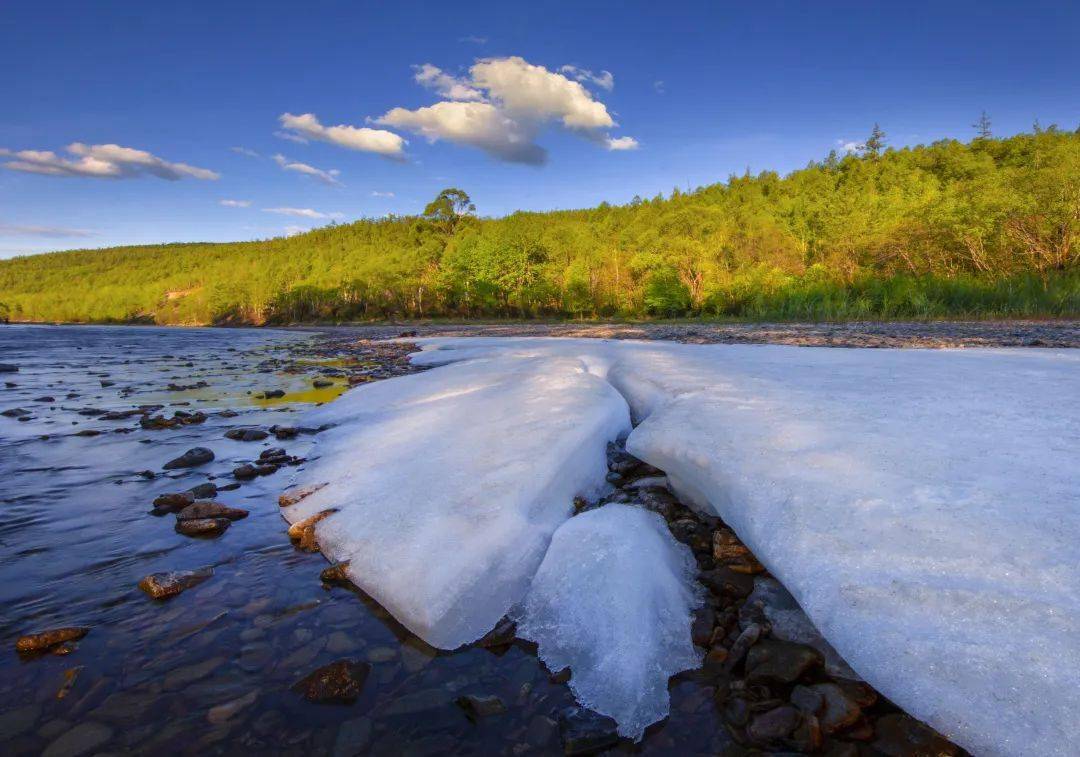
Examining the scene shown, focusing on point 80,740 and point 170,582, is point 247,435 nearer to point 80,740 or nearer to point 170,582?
point 170,582

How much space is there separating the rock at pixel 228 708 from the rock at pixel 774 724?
6.19ft

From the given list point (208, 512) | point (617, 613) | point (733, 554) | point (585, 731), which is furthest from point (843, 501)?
point (208, 512)

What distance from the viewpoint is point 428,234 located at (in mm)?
76375

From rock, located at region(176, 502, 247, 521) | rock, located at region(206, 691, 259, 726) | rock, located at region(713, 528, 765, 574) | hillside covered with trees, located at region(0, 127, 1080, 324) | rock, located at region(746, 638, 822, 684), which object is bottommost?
rock, located at region(206, 691, 259, 726)

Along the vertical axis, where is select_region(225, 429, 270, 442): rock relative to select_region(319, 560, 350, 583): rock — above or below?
above

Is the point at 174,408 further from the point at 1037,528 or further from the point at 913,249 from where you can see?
the point at 913,249

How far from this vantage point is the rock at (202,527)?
3.44m

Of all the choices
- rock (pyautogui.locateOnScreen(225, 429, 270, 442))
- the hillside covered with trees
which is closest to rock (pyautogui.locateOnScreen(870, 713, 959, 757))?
rock (pyautogui.locateOnScreen(225, 429, 270, 442))

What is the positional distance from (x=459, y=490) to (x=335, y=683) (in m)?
1.34

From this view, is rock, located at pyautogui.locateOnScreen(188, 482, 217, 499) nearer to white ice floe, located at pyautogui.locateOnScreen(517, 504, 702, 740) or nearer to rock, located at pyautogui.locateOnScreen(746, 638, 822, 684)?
white ice floe, located at pyautogui.locateOnScreen(517, 504, 702, 740)

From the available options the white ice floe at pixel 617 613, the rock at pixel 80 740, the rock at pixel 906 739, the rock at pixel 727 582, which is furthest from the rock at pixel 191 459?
the rock at pixel 906 739

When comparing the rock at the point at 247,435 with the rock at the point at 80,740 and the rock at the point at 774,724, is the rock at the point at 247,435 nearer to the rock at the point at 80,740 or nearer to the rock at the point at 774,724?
the rock at the point at 80,740

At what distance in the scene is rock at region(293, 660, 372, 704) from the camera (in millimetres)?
1980

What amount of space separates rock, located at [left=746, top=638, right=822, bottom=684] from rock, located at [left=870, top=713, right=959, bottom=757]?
0.26 metres
